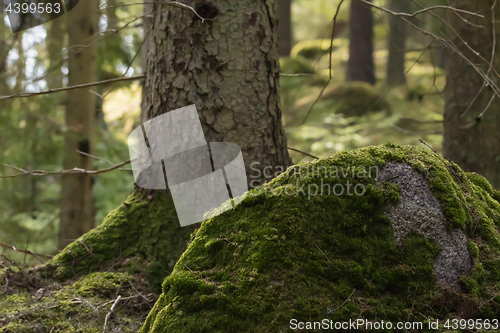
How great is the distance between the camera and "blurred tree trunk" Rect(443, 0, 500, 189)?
14.9 feet

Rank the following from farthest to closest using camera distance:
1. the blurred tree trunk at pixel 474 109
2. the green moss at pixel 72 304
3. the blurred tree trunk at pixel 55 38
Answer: the blurred tree trunk at pixel 55 38 → the blurred tree trunk at pixel 474 109 → the green moss at pixel 72 304

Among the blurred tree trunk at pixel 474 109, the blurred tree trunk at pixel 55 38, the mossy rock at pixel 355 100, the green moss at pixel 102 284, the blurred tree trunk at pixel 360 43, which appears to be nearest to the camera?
the green moss at pixel 102 284

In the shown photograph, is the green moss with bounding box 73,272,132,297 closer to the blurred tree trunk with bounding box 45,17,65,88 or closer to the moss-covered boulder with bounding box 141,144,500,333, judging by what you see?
the moss-covered boulder with bounding box 141,144,500,333

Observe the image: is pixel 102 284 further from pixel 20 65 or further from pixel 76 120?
pixel 20 65

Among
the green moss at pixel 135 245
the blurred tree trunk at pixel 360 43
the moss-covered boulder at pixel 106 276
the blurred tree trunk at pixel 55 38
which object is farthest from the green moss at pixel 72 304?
the blurred tree trunk at pixel 360 43

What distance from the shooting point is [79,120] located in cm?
573

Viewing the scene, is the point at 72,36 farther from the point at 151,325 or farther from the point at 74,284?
the point at 151,325

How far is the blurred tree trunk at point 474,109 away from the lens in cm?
454

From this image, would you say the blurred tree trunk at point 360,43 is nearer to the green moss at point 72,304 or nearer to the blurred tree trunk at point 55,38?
the blurred tree trunk at point 55,38

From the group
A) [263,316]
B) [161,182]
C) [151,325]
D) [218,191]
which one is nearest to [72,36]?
[161,182]

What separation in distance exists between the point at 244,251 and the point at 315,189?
0.48 meters

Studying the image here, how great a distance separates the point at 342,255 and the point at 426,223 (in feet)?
1.54

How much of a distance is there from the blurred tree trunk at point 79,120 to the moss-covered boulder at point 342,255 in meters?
4.28

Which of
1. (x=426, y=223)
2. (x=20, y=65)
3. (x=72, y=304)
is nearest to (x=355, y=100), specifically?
(x=20, y=65)
